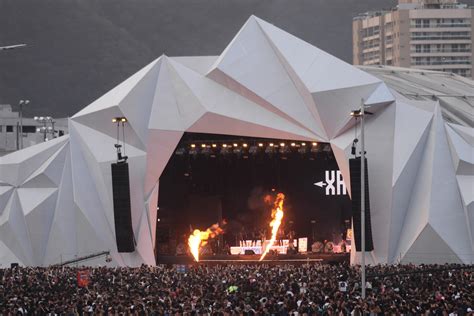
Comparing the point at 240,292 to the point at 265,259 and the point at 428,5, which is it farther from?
the point at 428,5

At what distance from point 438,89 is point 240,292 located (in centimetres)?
3764

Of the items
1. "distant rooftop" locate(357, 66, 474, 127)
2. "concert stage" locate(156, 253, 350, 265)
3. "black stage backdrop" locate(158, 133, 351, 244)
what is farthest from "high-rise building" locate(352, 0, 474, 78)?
"concert stage" locate(156, 253, 350, 265)

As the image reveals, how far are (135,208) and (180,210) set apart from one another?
9647 millimetres

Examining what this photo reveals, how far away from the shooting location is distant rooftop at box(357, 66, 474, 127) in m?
63.9

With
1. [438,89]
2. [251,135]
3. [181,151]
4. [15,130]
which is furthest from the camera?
[15,130]

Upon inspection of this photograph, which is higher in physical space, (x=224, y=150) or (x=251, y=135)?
(x=251, y=135)

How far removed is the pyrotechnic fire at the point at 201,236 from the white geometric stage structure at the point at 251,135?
310 inches

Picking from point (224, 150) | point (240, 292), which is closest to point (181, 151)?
point (224, 150)

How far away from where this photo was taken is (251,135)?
197ft

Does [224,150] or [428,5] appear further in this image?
[428,5]

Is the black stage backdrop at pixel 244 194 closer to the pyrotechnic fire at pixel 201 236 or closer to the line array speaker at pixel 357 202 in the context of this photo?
the pyrotechnic fire at pixel 201 236

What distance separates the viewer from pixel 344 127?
58406 mm

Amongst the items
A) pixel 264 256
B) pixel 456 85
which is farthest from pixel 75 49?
pixel 264 256

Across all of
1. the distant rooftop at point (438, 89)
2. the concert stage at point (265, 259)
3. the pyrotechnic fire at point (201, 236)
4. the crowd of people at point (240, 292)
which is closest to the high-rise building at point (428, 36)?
the distant rooftop at point (438, 89)
